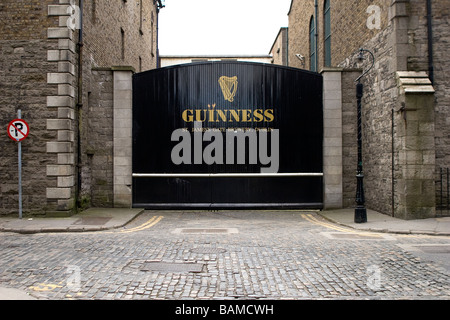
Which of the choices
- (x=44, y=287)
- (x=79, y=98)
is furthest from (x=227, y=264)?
(x=79, y=98)

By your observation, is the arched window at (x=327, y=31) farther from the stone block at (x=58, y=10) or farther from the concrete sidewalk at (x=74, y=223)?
the concrete sidewalk at (x=74, y=223)

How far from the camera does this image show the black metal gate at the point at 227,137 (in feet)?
45.0

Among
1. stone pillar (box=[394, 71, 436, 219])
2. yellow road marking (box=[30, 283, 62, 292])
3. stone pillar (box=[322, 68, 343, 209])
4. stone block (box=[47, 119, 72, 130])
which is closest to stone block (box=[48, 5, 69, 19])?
stone block (box=[47, 119, 72, 130])

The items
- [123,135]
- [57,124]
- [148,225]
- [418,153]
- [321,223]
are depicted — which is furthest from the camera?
[123,135]

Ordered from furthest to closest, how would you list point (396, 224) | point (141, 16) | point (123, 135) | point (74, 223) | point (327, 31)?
1. point (141, 16)
2. point (327, 31)
3. point (123, 135)
4. point (74, 223)
5. point (396, 224)

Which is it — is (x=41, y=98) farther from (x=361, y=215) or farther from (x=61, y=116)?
(x=361, y=215)

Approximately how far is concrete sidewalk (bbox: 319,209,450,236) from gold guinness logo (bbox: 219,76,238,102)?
530 centimetres

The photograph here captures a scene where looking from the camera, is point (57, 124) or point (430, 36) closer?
point (430, 36)

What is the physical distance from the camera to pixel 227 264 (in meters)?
6.45

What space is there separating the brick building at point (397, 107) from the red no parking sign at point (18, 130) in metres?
9.82

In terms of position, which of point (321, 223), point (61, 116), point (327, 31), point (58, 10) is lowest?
point (321, 223)

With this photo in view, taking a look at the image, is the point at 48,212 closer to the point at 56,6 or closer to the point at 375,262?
the point at 56,6

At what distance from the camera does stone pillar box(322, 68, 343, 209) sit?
44.6ft

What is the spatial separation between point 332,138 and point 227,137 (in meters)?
3.73
